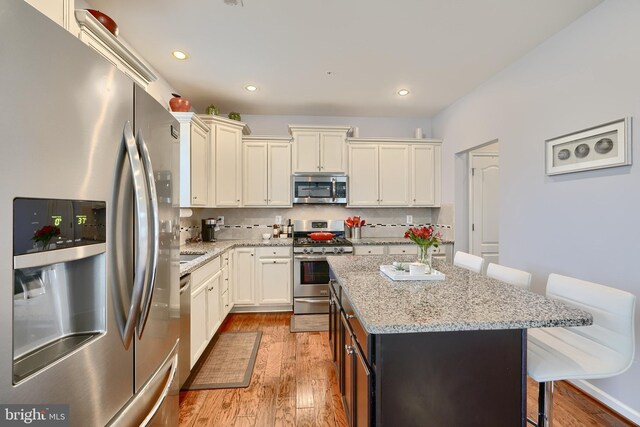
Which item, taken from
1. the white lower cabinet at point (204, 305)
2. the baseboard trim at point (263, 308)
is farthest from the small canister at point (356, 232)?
the white lower cabinet at point (204, 305)

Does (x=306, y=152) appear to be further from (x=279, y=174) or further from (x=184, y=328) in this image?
(x=184, y=328)

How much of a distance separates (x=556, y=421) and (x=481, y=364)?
4.39 feet

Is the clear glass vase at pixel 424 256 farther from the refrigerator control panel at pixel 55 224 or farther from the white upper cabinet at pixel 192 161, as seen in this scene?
the white upper cabinet at pixel 192 161

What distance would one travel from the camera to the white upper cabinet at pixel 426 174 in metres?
4.11

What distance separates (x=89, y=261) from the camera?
2.71 feet

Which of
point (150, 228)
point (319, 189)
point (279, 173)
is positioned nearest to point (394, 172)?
point (319, 189)

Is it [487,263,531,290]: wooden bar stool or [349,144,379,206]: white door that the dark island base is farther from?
[349,144,379,206]: white door

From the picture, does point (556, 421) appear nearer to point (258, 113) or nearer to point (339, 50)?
point (339, 50)

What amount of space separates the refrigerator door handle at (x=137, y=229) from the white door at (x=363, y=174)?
129 inches

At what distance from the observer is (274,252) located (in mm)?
3607

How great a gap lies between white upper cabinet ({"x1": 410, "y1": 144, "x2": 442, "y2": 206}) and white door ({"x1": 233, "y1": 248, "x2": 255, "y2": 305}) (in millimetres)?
2458

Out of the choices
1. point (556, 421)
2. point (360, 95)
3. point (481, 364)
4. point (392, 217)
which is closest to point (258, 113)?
point (360, 95)

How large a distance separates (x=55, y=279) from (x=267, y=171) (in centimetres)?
326

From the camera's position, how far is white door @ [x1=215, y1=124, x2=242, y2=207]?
3512 millimetres
